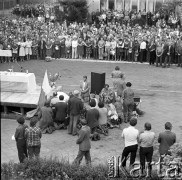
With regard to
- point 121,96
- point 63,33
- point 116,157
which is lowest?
point 116,157

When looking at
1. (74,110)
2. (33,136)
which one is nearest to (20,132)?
(33,136)

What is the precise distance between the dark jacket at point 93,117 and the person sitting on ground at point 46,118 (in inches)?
51.1

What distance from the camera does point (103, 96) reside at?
15047 mm

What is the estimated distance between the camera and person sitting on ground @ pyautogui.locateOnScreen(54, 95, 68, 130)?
13.9 m

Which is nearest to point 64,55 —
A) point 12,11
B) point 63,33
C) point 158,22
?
point 63,33

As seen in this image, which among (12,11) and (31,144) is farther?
(12,11)

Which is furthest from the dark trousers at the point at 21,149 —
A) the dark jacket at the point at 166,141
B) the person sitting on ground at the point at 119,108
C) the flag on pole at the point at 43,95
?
the person sitting on ground at the point at 119,108

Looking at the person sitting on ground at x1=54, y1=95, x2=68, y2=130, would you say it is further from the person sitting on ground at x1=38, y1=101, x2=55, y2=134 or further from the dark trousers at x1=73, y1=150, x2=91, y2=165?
the dark trousers at x1=73, y1=150, x2=91, y2=165

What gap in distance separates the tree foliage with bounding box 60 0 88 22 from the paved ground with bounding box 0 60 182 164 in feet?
22.2

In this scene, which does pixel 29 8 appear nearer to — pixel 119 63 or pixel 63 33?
pixel 63 33

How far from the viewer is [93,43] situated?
2597 cm

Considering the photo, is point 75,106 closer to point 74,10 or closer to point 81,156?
point 81,156

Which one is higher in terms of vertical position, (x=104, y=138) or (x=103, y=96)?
(x=103, y=96)

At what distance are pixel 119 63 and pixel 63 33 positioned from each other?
4.13 metres
